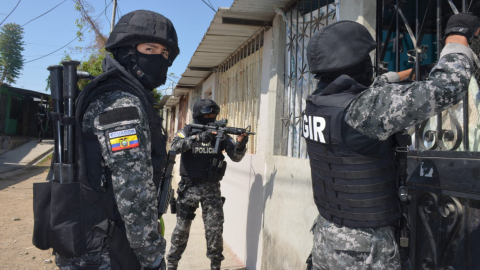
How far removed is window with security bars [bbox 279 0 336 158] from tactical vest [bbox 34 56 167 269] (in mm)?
1818

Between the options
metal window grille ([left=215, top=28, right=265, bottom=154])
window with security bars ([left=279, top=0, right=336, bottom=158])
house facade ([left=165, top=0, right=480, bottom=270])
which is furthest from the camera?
metal window grille ([left=215, top=28, right=265, bottom=154])

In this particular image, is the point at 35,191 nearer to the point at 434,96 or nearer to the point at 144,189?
the point at 144,189

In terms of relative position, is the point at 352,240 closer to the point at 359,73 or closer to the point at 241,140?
the point at 359,73

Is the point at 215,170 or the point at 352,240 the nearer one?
the point at 352,240

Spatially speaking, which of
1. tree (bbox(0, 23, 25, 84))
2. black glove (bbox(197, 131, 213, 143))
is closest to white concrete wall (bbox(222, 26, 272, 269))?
black glove (bbox(197, 131, 213, 143))

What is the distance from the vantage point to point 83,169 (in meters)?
1.57

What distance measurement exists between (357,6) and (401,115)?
133 centimetres

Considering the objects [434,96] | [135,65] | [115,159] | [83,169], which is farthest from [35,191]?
[434,96]

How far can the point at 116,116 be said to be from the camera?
1508 mm

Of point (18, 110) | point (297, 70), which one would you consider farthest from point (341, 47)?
point (18, 110)

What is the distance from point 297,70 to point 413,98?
6.99ft

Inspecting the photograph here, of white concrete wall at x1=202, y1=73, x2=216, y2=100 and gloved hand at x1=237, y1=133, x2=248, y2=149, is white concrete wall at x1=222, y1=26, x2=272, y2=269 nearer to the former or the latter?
gloved hand at x1=237, y1=133, x2=248, y2=149

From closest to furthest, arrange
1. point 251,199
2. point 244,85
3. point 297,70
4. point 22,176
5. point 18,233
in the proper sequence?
point 297,70
point 251,199
point 18,233
point 244,85
point 22,176

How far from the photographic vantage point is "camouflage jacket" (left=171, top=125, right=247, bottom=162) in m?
3.71
